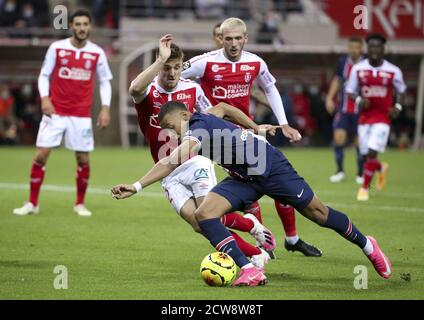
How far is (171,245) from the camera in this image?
11.5 m

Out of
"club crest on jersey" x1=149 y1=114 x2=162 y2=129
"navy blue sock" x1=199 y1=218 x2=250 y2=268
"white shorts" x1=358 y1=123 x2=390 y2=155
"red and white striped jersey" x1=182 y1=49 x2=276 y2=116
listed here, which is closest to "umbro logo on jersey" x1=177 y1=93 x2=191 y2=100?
"club crest on jersey" x1=149 y1=114 x2=162 y2=129

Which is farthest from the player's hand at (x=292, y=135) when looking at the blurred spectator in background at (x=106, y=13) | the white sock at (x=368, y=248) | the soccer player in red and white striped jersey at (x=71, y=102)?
the blurred spectator in background at (x=106, y=13)

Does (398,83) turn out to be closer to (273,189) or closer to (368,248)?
(368,248)

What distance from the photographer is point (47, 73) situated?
45.6 feet

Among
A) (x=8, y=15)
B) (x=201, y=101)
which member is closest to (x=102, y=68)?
(x=201, y=101)

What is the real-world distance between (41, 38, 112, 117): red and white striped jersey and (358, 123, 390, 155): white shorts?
4919 mm

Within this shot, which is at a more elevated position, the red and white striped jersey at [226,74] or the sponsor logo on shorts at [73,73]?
the red and white striped jersey at [226,74]

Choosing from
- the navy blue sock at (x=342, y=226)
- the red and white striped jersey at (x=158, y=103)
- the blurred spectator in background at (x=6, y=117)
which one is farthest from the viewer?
the blurred spectator in background at (x=6, y=117)

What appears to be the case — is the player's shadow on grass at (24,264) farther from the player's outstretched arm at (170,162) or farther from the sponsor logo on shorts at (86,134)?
the sponsor logo on shorts at (86,134)

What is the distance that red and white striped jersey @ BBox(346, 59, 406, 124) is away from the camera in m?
16.8

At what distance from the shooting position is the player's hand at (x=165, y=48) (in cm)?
915

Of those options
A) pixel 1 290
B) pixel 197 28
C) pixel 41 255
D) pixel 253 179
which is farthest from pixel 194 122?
pixel 197 28

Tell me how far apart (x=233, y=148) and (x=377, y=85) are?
881cm
